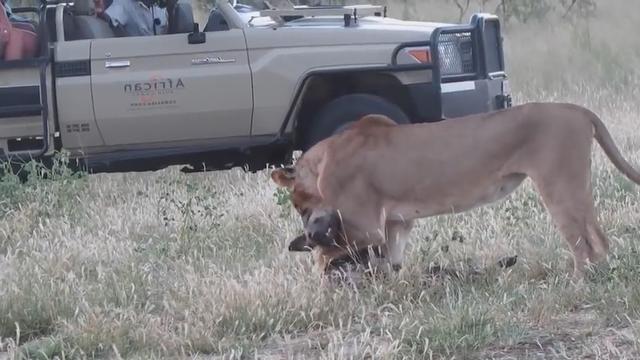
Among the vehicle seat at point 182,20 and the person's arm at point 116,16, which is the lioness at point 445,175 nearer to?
the vehicle seat at point 182,20

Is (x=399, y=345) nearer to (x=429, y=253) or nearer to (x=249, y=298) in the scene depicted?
(x=249, y=298)

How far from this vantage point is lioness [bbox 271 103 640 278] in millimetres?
6250

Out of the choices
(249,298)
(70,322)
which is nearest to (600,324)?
(249,298)

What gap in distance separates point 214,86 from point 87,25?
43.7 inches

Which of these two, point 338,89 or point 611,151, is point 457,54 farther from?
point 611,151

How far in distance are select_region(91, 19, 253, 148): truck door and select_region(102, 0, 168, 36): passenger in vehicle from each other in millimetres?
506

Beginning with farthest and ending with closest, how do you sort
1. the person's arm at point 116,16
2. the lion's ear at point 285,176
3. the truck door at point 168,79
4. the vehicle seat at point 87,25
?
the person's arm at point 116,16 < the vehicle seat at point 87,25 < the truck door at point 168,79 < the lion's ear at point 285,176

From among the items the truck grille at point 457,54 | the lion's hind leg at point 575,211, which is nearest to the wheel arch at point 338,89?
the truck grille at point 457,54

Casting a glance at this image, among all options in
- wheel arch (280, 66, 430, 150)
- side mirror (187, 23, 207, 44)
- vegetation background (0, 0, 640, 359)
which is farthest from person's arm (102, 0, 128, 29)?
wheel arch (280, 66, 430, 150)

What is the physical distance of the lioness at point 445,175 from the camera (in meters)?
6.25

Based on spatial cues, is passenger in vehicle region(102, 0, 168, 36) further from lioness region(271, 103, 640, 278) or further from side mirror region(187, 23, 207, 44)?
lioness region(271, 103, 640, 278)

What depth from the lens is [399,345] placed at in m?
5.18

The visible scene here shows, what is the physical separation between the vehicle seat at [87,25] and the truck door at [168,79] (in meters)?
0.28

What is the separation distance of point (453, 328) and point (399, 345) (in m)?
0.23
